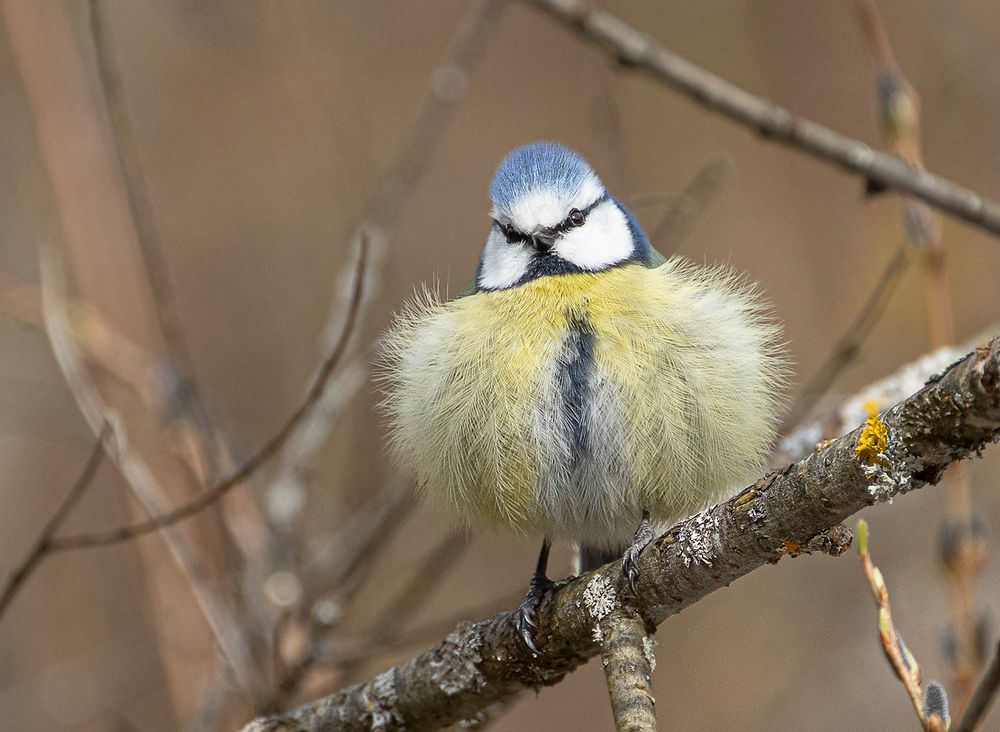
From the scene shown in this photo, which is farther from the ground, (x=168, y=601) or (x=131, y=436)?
(x=131, y=436)

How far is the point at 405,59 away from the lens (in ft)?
18.5

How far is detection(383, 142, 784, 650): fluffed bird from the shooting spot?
7.84ft

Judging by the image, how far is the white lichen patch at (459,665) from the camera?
2268 millimetres

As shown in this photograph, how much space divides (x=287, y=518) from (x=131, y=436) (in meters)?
1.32

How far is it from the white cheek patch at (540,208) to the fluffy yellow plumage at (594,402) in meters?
0.21

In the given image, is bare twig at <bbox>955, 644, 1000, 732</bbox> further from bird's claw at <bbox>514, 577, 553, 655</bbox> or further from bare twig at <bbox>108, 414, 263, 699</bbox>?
bare twig at <bbox>108, 414, 263, 699</bbox>

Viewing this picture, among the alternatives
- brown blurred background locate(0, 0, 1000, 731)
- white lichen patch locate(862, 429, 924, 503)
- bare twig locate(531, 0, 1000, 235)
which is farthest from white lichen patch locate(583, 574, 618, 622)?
brown blurred background locate(0, 0, 1000, 731)

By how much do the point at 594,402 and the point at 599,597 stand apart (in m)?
0.54

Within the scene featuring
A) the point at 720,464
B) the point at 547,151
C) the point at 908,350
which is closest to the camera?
the point at 720,464

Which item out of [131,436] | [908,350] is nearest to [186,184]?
[131,436]

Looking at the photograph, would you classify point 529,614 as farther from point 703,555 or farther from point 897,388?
point 897,388

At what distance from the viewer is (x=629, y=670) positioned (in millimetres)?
1730

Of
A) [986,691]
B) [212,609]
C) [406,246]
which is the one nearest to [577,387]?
[212,609]

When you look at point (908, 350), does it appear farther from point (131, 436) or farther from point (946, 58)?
point (131, 436)
